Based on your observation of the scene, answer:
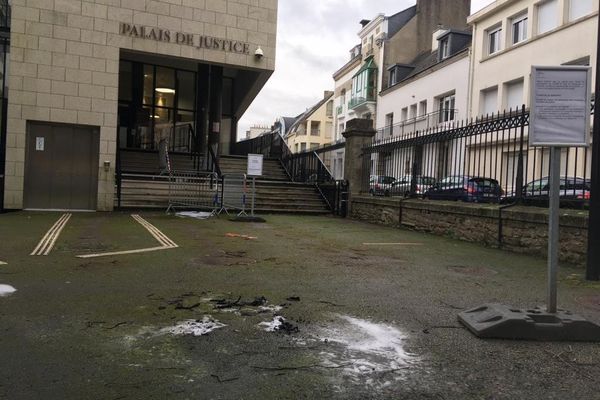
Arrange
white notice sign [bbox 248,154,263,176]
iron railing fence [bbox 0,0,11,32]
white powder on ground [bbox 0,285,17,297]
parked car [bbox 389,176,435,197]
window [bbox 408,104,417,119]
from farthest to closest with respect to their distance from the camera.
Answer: window [bbox 408,104,417,119] → iron railing fence [bbox 0,0,11,32] → white notice sign [bbox 248,154,263,176] → parked car [bbox 389,176,435,197] → white powder on ground [bbox 0,285,17,297]

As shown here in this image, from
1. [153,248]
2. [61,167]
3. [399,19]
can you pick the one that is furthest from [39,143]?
[399,19]

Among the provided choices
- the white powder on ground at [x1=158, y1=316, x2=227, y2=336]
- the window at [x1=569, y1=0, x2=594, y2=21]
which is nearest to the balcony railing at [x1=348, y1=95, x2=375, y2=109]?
the window at [x1=569, y1=0, x2=594, y2=21]

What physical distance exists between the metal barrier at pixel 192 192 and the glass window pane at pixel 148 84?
947 cm

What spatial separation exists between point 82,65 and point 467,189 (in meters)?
12.1

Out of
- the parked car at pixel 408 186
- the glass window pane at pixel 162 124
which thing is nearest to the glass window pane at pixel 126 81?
the glass window pane at pixel 162 124

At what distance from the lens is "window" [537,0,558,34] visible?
2480 cm

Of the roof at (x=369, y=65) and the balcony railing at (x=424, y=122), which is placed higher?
the roof at (x=369, y=65)

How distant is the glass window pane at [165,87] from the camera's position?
2480 cm

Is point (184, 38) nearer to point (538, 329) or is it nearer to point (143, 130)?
point (143, 130)

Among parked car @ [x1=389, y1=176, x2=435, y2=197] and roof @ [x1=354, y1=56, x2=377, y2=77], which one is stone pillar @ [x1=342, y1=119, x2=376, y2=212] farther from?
roof @ [x1=354, y1=56, x2=377, y2=77]

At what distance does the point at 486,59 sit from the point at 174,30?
62.4 ft

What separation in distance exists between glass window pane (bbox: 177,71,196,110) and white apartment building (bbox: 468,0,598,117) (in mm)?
15794

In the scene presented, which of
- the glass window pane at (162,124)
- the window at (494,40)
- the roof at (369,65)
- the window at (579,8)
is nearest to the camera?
the window at (579,8)

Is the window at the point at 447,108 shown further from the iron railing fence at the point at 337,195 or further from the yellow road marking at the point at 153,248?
the yellow road marking at the point at 153,248
